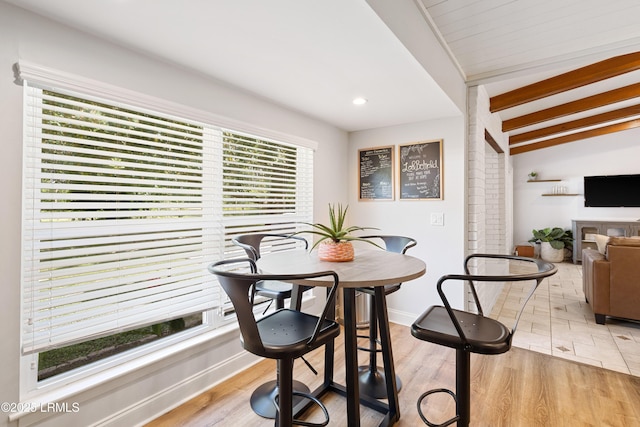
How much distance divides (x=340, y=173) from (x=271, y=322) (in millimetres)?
2235

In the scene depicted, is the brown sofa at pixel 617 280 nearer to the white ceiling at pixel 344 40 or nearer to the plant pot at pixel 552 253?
the white ceiling at pixel 344 40

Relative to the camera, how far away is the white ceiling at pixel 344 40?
137 cm

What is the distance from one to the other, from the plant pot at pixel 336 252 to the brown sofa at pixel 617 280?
290 cm

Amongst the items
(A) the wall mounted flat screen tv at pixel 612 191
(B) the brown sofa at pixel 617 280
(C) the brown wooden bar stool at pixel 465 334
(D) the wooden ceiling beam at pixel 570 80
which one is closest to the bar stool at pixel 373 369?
(C) the brown wooden bar stool at pixel 465 334

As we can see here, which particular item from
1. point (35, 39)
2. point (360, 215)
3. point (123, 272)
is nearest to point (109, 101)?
point (35, 39)

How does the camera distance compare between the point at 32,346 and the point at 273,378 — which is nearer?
the point at 32,346

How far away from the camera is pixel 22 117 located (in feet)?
4.42

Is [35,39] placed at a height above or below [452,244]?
above

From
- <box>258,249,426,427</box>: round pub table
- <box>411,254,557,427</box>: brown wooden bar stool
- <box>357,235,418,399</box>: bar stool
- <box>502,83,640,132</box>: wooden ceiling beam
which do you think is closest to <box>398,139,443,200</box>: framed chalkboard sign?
<box>357,235,418,399</box>: bar stool

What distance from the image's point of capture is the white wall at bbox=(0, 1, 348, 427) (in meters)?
1.30

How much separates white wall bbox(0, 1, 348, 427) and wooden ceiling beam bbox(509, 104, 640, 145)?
16.1 ft

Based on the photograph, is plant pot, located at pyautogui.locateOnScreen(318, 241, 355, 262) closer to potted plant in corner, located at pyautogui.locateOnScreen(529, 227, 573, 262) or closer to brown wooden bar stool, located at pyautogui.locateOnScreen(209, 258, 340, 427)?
brown wooden bar stool, located at pyautogui.locateOnScreen(209, 258, 340, 427)

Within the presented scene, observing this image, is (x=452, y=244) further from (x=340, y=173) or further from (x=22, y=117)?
(x=22, y=117)

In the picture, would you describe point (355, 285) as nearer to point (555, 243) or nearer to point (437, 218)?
point (437, 218)
